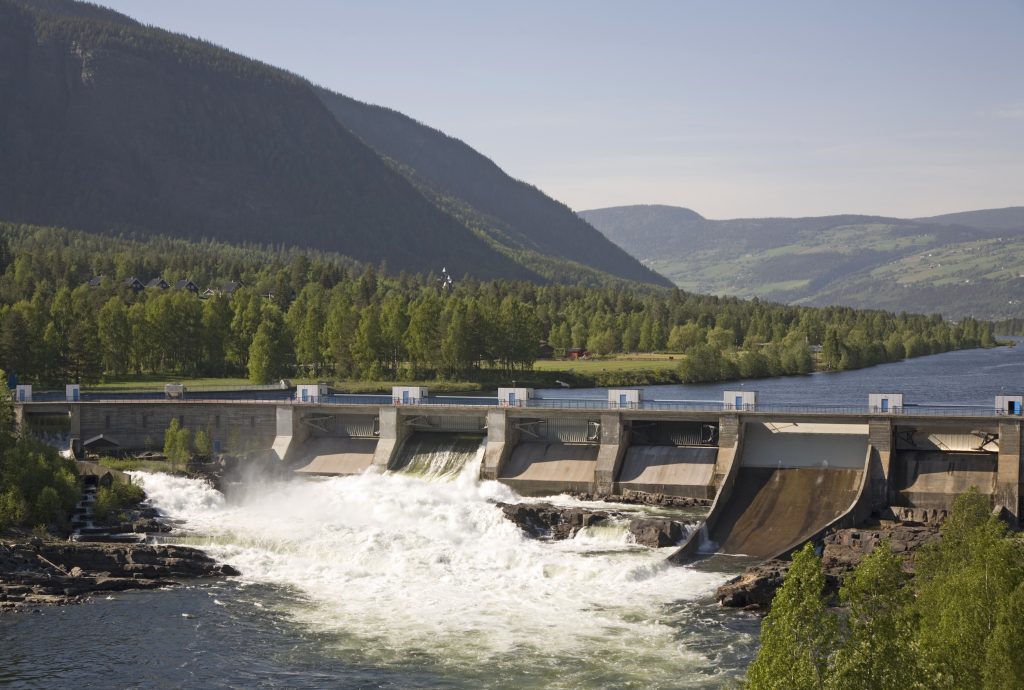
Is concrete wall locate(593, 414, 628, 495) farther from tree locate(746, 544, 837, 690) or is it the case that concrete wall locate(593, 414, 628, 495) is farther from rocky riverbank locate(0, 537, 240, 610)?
tree locate(746, 544, 837, 690)

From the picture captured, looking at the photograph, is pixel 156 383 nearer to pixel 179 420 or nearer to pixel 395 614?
pixel 179 420

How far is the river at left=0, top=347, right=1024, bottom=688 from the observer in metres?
53.6

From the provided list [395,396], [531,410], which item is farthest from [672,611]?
[395,396]

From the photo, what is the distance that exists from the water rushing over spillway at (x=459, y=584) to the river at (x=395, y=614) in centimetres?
13

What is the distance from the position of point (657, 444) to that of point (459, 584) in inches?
1023

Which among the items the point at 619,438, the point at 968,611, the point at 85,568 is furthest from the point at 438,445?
the point at 968,611

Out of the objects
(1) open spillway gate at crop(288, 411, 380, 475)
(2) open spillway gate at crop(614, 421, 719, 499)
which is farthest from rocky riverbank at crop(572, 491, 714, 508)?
(1) open spillway gate at crop(288, 411, 380, 475)

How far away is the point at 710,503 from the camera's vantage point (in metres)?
81.3

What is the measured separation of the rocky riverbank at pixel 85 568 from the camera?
6525cm

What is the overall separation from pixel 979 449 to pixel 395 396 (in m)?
42.1

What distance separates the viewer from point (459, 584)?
67.0m

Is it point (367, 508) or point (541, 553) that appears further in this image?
point (367, 508)

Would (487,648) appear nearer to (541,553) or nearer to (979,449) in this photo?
(541,553)

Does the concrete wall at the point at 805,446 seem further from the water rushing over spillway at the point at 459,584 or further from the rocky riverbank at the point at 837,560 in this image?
the water rushing over spillway at the point at 459,584
